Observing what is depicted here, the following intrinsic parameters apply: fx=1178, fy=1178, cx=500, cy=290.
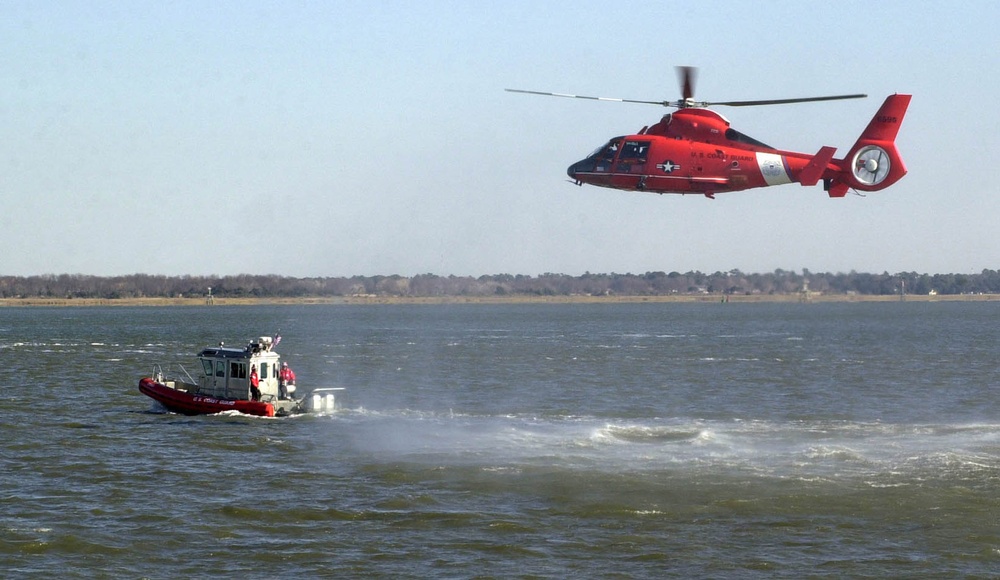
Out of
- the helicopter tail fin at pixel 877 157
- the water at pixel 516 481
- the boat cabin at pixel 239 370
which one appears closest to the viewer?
the water at pixel 516 481

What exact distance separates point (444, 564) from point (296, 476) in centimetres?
1173

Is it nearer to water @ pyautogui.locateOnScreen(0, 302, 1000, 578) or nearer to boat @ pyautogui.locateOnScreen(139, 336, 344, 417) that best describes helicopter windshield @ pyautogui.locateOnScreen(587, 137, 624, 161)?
water @ pyautogui.locateOnScreen(0, 302, 1000, 578)

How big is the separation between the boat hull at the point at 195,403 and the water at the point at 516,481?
65 cm

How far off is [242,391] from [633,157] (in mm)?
26655

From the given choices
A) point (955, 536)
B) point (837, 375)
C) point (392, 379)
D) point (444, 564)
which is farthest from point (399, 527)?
point (837, 375)

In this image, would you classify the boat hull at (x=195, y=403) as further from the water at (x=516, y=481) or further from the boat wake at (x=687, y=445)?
the boat wake at (x=687, y=445)

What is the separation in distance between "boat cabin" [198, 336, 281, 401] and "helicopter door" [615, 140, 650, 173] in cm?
2443

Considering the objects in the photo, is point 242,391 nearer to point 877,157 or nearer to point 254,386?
point 254,386

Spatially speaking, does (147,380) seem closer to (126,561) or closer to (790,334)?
(126,561)

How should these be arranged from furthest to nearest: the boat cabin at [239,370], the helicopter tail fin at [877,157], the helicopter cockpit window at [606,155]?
the boat cabin at [239,370] → the helicopter cockpit window at [606,155] → the helicopter tail fin at [877,157]

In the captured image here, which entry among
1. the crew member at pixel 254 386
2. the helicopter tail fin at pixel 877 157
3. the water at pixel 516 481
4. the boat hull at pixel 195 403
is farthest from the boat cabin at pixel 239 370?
the helicopter tail fin at pixel 877 157

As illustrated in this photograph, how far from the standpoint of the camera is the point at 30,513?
3228 cm

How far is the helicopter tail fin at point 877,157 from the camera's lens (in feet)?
95.2

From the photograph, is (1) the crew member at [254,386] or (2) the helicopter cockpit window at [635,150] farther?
(1) the crew member at [254,386]
